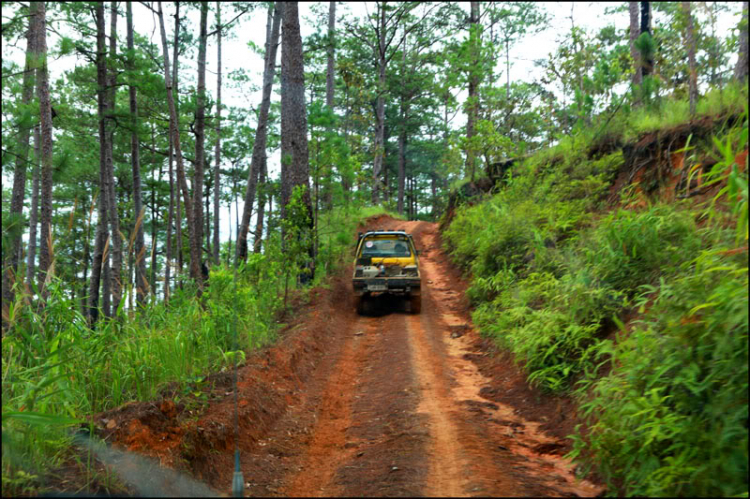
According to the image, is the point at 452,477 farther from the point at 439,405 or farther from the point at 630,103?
the point at 630,103

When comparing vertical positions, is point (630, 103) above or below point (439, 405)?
above

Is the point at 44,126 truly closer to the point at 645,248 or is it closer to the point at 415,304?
the point at 415,304

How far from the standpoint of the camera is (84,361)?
5.46 m

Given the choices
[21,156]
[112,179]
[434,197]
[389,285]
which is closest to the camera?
[21,156]

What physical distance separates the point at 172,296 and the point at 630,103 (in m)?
11.4

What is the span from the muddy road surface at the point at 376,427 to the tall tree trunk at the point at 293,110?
5196 millimetres

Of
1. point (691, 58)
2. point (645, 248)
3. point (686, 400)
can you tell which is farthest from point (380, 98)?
point (686, 400)

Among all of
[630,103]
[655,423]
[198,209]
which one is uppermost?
[630,103]

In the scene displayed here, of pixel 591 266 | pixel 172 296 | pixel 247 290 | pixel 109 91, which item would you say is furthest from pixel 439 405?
pixel 109 91

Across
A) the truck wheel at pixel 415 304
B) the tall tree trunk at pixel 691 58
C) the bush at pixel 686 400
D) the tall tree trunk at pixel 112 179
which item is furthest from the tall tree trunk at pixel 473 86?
the bush at pixel 686 400

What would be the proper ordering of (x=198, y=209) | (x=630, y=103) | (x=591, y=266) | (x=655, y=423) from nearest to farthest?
(x=655, y=423)
(x=591, y=266)
(x=630, y=103)
(x=198, y=209)

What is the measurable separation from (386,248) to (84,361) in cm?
939

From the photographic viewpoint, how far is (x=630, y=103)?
12727 mm

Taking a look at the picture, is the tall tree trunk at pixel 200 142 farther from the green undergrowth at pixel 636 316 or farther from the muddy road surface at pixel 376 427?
the green undergrowth at pixel 636 316
